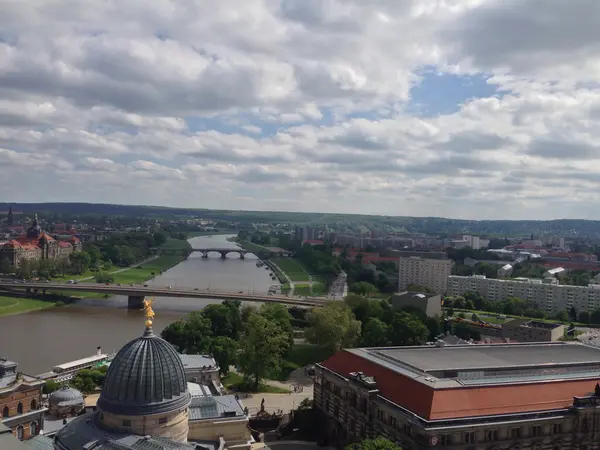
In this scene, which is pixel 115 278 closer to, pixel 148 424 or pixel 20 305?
pixel 20 305

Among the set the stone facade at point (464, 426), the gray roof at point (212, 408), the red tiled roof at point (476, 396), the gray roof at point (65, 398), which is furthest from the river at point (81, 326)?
the red tiled roof at point (476, 396)

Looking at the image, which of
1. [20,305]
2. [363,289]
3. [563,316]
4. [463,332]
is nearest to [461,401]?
[463,332]

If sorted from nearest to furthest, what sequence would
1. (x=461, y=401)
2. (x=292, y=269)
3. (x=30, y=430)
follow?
(x=461, y=401)
(x=30, y=430)
(x=292, y=269)

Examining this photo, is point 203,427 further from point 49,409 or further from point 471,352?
point 471,352

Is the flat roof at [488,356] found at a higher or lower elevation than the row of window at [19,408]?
higher

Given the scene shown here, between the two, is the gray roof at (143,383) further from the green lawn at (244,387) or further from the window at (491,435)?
the green lawn at (244,387)

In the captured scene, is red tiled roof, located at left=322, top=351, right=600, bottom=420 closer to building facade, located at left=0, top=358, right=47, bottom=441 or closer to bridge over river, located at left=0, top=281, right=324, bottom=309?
building facade, located at left=0, top=358, right=47, bottom=441

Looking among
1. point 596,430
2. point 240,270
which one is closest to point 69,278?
point 240,270
